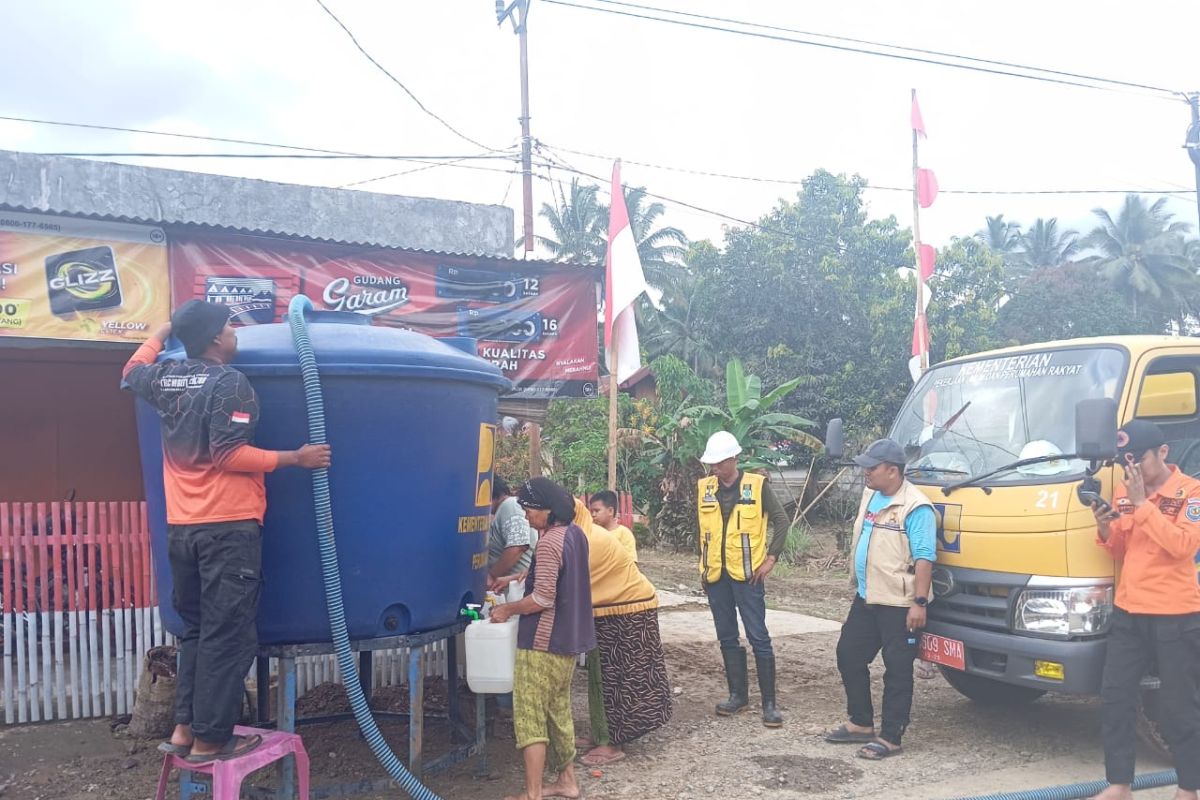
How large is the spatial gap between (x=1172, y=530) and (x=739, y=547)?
2.41 meters

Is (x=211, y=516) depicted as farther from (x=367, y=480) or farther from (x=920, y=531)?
(x=920, y=531)

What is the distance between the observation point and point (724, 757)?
18.2ft

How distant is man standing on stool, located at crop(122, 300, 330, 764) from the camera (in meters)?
3.81

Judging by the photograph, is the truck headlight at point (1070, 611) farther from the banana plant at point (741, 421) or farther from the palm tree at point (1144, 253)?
the palm tree at point (1144, 253)

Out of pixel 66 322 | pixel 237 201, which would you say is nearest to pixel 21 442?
pixel 66 322

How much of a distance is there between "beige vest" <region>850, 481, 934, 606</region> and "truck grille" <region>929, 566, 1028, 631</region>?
0.80 ft

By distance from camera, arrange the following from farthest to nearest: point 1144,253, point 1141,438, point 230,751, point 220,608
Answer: point 1144,253 → point 1141,438 → point 230,751 → point 220,608

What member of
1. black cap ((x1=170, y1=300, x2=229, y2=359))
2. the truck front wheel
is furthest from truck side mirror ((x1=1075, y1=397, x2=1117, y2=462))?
black cap ((x1=170, y1=300, x2=229, y2=359))

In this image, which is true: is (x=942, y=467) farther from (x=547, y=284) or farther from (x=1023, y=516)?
(x=547, y=284)

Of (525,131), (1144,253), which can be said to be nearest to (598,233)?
(525,131)

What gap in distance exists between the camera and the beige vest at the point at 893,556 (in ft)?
17.7

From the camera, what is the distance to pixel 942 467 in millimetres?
5887

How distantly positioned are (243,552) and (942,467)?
160 inches

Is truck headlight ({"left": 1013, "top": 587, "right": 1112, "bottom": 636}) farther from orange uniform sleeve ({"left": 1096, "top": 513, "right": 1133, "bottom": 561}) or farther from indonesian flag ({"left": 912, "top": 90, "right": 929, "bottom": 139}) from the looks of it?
indonesian flag ({"left": 912, "top": 90, "right": 929, "bottom": 139})
